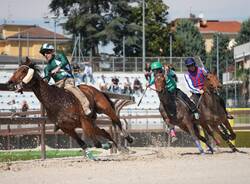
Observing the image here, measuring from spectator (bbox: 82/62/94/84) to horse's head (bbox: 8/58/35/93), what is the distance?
28.3 metres

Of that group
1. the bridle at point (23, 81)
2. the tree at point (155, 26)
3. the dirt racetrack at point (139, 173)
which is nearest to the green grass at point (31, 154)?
the dirt racetrack at point (139, 173)

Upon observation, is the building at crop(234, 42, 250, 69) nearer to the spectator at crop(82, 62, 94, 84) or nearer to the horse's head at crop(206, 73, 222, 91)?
the spectator at crop(82, 62, 94, 84)

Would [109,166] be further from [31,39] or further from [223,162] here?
[31,39]

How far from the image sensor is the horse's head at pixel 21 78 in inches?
550

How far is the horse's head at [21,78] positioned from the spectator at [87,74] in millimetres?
28285

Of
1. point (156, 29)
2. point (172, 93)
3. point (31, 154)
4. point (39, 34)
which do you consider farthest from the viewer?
point (39, 34)

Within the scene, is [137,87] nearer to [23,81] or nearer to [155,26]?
[23,81]

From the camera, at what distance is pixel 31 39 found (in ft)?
303

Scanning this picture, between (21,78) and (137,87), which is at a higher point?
(21,78)

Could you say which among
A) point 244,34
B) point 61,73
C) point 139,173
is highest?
point 244,34

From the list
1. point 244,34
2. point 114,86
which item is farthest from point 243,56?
point 114,86

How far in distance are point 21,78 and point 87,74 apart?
1145 inches

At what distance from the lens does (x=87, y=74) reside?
141 ft

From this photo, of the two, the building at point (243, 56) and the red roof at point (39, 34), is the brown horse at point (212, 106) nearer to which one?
the building at point (243, 56)
